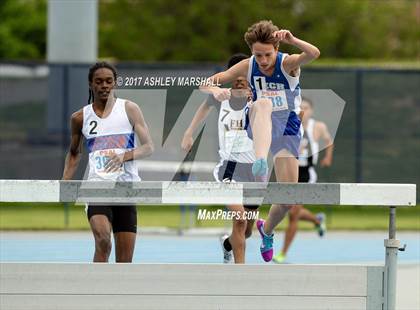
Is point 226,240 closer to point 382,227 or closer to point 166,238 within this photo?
point 166,238

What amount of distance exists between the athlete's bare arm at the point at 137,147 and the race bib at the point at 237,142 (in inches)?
A: 72.9

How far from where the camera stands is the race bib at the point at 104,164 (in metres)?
9.54

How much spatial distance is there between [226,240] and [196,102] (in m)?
6.13

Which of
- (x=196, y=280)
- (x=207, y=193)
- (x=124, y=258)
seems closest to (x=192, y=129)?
(x=124, y=258)

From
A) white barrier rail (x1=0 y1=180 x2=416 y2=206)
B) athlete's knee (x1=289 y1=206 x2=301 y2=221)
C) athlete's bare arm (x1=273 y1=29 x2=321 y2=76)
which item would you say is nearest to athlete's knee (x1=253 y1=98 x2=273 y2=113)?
athlete's bare arm (x1=273 y1=29 x2=321 y2=76)

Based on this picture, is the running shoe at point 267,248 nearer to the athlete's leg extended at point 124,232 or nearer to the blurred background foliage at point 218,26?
the athlete's leg extended at point 124,232

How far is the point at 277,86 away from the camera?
9719 millimetres

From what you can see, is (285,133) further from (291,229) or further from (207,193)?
(291,229)

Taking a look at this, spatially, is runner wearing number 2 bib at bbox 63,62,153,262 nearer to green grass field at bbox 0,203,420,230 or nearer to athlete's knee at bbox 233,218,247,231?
athlete's knee at bbox 233,218,247,231

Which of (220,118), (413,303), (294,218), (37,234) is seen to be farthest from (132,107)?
(37,234)

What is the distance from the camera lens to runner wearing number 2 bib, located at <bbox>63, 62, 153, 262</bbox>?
9539 millimetres

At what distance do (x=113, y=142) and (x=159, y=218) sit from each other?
13636 millimetres

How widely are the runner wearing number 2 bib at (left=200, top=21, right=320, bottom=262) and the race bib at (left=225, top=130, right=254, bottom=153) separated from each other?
3.49ft

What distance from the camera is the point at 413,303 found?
11094 mm
